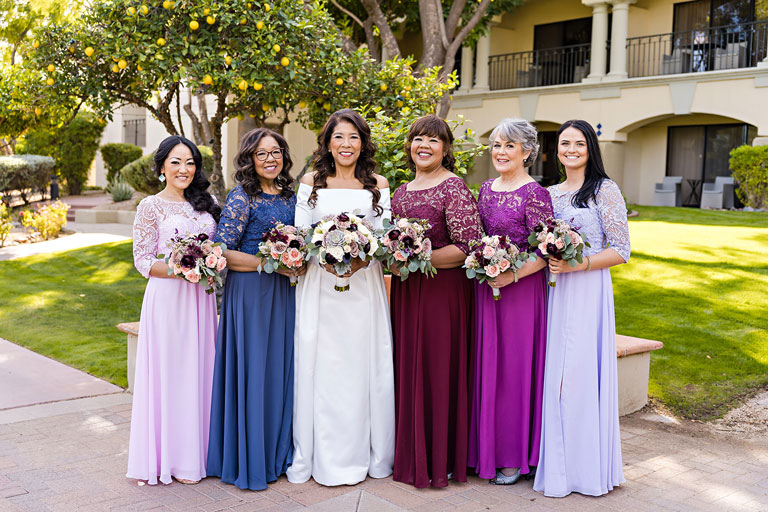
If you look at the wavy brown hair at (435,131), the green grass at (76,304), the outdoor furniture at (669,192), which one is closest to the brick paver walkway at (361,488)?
the green grass at (76,304)

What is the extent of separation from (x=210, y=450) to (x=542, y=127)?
2055cm

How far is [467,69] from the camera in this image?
23.0m

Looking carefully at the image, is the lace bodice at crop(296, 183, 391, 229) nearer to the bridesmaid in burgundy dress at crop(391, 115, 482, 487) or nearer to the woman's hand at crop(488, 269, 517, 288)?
the bridesmaid in burgundy dress at crop(391, 115, 482, 487)

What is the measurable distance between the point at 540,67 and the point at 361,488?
67.9 feet

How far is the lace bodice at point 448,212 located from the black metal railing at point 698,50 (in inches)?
668

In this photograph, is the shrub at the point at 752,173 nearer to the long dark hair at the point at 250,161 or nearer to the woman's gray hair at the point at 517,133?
the woman's gray hair at the point at 517,133

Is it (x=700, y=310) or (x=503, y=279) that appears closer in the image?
(x=503, y=279)

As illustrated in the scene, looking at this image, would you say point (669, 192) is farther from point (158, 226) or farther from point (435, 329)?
point (158, 226)

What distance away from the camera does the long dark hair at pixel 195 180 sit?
4.62 metres

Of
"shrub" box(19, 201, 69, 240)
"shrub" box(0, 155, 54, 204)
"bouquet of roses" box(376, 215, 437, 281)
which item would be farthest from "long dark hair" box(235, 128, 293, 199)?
"shrub" box(0, 155, 54, 204)

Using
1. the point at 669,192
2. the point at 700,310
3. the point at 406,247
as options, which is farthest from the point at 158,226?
the point at 669,192

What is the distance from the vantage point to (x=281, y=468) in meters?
4.63

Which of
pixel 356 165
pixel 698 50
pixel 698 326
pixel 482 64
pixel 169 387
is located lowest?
pixel 698 326

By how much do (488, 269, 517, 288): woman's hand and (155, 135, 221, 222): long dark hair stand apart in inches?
70.5
